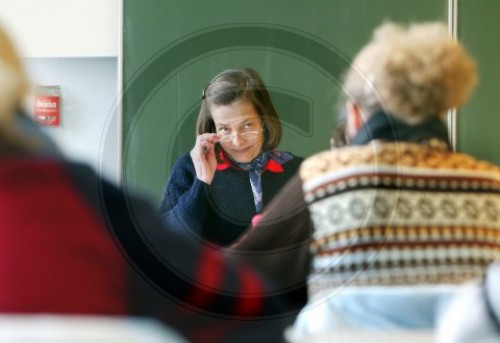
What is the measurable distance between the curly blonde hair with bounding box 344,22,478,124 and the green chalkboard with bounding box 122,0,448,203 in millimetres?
Answer: 57

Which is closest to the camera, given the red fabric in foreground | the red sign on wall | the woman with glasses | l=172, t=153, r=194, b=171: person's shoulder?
the red fabric in foreground

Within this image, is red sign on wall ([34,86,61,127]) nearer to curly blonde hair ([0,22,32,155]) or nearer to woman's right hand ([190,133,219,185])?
curly blonde hair ([0,22,32,155])

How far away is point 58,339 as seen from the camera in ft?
2.18

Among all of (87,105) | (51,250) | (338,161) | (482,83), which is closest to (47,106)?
(87,105)

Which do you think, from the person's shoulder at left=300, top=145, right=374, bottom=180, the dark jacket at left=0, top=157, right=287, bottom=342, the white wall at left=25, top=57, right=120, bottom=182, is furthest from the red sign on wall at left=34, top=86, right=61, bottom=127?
the person's shoulder at left=300, top=145, right=374, bottom=180

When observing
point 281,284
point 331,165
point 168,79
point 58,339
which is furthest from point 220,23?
point 58,339

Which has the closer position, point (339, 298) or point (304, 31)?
point (339, 298)

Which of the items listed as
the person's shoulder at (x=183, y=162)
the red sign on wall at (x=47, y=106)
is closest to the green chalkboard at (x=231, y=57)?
the person's shoulder at (x=183, y=162)

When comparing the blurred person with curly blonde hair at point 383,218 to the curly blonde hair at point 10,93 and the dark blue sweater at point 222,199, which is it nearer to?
the dark blue sweater at point 222,199

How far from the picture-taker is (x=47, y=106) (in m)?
0.79

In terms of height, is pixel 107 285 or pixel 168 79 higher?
pixel 168 79

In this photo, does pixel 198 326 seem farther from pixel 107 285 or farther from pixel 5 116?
pixel 5 116

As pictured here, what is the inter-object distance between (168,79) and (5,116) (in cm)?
33

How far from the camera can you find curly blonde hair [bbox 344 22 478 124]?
0.80 meters
